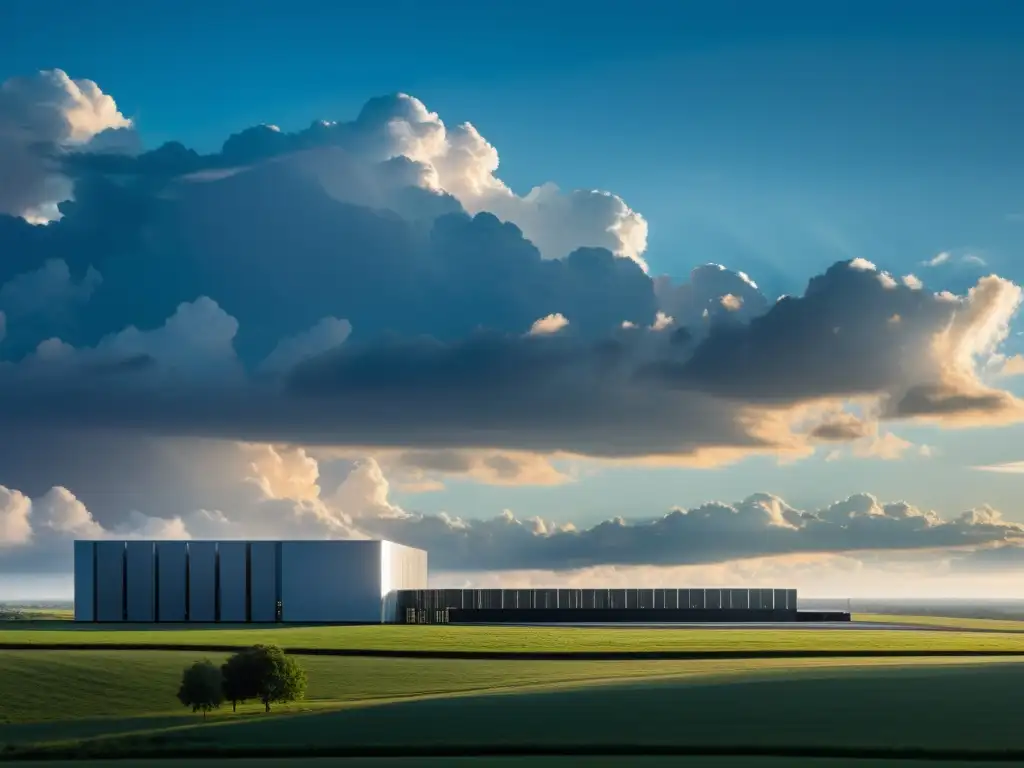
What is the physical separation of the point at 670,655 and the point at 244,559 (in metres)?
47.0

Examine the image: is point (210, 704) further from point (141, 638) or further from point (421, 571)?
point (421, 571)

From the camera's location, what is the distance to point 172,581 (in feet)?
368

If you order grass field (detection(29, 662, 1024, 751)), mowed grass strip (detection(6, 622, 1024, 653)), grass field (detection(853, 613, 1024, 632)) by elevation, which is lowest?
grass field (detection(853, 613, 1024, 632))

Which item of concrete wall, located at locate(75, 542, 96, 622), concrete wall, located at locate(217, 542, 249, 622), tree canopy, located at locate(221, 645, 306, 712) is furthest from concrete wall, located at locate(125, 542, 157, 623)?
tree canopy, located at locate(221, 645, 306, 712)

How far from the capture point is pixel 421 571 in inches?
5384

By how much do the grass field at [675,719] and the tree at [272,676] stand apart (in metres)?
3.08

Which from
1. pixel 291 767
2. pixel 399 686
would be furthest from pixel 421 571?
pixel 291 767

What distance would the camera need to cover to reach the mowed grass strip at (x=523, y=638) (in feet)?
253

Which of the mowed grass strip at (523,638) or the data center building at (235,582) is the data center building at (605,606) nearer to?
the data center building at (235,582)

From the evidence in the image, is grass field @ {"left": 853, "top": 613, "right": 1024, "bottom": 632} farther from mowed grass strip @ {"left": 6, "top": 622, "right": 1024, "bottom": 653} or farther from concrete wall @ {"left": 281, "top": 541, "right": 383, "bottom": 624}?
concrete wall @ {"left": 281, "top": 541, "right": 383, "bottom": 624}

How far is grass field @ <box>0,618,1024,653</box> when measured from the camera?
77.4 meters

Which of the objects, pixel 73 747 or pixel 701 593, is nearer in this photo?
pixel 73 747

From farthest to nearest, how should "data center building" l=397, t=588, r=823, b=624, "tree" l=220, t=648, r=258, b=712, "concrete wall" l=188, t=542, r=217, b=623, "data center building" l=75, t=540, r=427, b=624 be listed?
"data center building" l=397, t=588, r=823, b=624 < "concrete wall" l=188, t=542, r=217, b=623 < "data center building" l=75, t=540, r=427, b=624 < "tree" l=220, t=648, r=258, b=712

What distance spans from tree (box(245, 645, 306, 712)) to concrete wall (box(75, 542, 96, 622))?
61.7 meters
